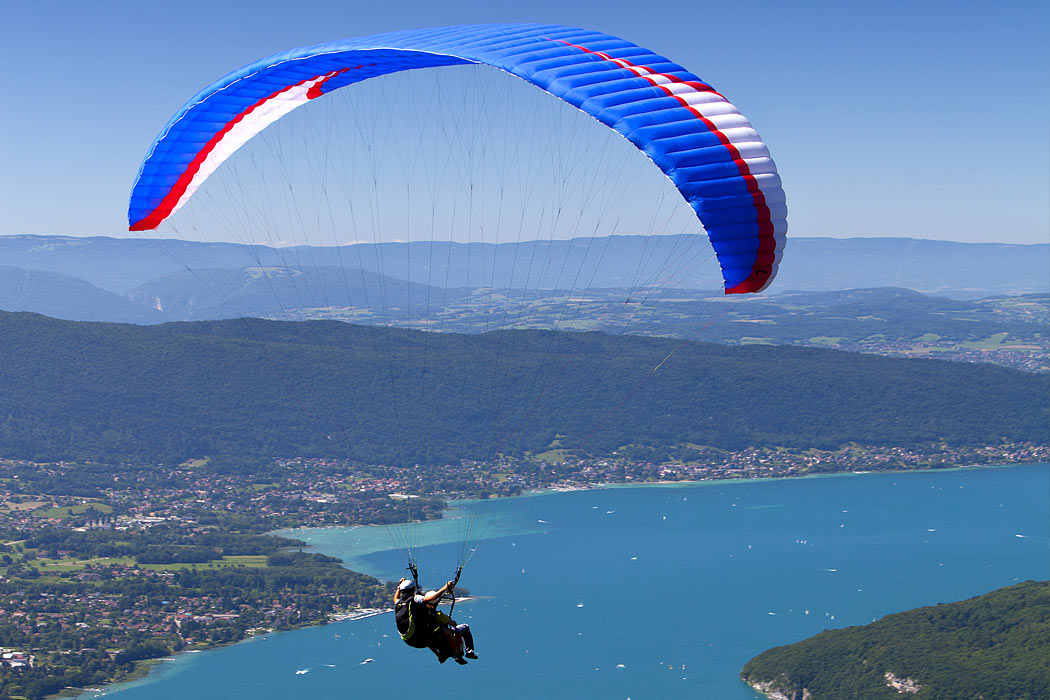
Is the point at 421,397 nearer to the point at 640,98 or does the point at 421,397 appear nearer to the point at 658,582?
the point at 658,582

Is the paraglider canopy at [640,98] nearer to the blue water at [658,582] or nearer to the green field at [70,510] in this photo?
the blue water at [658,582]

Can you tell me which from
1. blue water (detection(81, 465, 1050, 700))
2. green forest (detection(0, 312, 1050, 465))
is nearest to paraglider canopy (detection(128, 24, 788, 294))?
blue water (detection(81, 465, 1050, 700))

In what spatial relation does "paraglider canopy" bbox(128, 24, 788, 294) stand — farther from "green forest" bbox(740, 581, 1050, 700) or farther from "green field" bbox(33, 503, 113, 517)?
"green field" bbox(33, 503, 113, 517)

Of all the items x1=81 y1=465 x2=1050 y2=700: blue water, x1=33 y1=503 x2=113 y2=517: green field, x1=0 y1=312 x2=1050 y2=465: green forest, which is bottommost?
x1=81 y1=465 x2=1050 y2=700: blue water

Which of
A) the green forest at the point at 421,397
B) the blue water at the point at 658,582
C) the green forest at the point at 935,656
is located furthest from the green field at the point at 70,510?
the green forest at the point at 935,656

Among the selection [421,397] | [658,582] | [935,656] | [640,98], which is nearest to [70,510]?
[421,397]

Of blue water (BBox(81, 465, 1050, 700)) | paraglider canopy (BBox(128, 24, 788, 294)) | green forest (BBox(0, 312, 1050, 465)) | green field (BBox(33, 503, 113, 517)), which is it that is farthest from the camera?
green forest (BBox(0, 312, 1050, 465))
